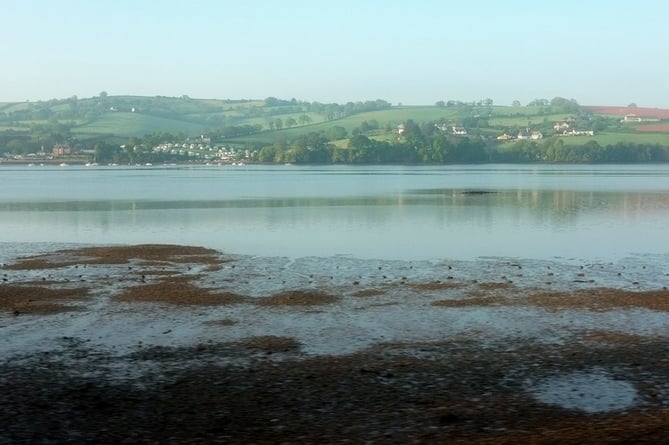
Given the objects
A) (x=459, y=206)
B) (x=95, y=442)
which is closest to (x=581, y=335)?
(x=95, y=442)

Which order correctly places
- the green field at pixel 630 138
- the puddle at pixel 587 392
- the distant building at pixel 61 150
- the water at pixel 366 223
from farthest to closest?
the distant building at pixel 61 150
the green field at pixel 630 138
the water at pixel 366 223
the puddle at pixel 587 392

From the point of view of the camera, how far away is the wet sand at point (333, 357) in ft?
32.6

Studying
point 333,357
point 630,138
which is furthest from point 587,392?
point 630,138

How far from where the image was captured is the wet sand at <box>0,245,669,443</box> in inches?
391

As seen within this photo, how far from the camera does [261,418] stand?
10.2 meters

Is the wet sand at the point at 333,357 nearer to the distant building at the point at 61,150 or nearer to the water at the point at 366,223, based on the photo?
the water at the point at 366,223

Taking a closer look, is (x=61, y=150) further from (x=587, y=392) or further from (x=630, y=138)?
(x=587, y=392)

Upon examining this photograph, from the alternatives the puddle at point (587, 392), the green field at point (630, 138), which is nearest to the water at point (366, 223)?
the puddle at point (587, 392)

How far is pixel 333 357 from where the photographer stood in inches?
547

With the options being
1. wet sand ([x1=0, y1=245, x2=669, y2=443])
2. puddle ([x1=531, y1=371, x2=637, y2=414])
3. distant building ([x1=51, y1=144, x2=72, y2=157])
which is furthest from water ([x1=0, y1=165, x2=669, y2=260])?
distant building ([x1=51, y1=144, x2=72, y2=157])

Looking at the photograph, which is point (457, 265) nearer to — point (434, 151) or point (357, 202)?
point (357, 202)

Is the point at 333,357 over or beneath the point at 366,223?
beneath

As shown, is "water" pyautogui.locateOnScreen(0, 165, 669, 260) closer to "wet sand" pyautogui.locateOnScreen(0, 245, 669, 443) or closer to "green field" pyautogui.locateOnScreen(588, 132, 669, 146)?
"wet sand" pyautogui.locateOnScreen(0, 245, 669, 443)

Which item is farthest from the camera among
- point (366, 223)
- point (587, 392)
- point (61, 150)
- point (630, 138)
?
point (61, 150)
